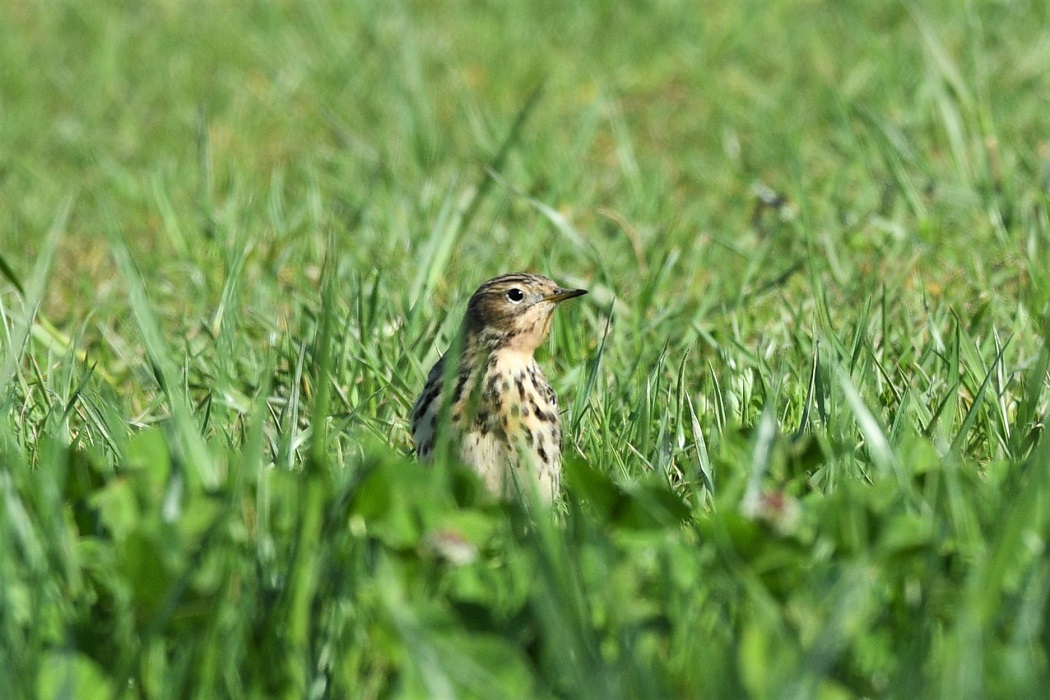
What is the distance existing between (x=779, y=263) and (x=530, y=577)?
371cm

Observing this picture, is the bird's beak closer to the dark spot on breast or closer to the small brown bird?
the small brown bird

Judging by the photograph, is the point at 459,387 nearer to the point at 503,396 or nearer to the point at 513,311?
the point at 503,396

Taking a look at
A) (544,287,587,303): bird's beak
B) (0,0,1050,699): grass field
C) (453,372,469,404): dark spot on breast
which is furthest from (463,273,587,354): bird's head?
(0,0,1050,699): grass field

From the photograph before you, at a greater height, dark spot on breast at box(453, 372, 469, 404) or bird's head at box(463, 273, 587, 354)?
bird's head at box(463, 273, 587, 354)

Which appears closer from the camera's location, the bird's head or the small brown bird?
the small brown bird

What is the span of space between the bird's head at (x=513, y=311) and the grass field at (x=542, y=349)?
0.88ft

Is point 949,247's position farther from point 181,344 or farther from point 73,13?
point 73,13

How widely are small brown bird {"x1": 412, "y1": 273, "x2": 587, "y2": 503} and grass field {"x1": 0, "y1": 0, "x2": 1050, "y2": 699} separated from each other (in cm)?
18

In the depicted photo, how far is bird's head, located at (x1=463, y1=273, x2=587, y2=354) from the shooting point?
15.6ft

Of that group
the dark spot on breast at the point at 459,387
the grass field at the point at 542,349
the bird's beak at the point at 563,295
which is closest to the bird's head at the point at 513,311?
the bird's beak at the point at 563,295

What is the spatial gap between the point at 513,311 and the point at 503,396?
1.41 feet

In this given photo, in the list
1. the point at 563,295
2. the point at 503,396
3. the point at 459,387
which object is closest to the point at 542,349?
the point at 563,295

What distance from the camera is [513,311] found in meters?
4.79

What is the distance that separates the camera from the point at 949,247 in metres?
6.14
